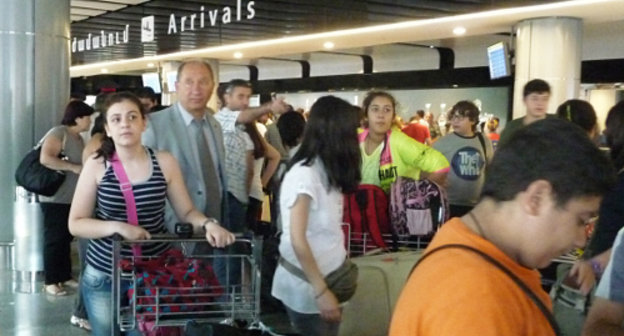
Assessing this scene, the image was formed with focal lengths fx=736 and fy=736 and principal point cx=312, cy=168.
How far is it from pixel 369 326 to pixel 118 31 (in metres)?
10.6

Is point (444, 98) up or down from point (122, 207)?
up

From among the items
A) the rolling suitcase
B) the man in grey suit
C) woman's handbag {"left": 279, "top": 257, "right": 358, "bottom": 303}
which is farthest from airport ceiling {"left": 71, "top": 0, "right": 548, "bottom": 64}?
woman's handbag {"left": 279, "top": 257, "right": 358, "bottom": 303}

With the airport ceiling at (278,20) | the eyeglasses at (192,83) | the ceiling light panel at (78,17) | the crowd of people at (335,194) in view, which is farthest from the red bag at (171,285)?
the ceiling light panel at (78,17)

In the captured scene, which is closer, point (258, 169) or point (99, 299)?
point (99, 299)

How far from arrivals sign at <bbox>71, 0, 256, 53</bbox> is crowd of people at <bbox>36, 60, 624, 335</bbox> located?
312cm

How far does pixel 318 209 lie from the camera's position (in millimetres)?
2859

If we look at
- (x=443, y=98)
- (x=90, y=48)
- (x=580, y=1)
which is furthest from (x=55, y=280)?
(x=443, y=98)

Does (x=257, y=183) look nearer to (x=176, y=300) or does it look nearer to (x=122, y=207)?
(x=122, y=207)

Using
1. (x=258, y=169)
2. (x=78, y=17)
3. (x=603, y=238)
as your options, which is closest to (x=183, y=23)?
(x=78, y=17)

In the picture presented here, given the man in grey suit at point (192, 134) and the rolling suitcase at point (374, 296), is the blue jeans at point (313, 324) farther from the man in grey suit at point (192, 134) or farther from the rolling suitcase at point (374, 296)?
the rolling suitcase at point (374, 296)

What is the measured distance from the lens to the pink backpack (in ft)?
13.8

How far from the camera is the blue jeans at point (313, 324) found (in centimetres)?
289

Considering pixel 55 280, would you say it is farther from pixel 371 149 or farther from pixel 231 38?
pixel 231 38

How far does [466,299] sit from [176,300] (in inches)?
60.0
